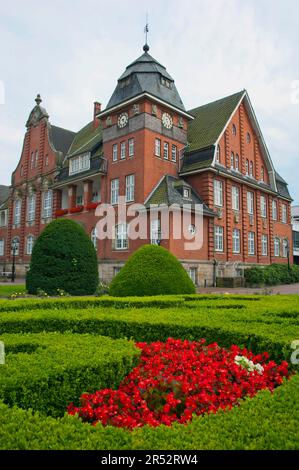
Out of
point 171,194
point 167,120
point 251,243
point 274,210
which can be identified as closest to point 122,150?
point 167,120

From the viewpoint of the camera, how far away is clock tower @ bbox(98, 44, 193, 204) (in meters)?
30.1

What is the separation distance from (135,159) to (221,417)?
93.2 ft

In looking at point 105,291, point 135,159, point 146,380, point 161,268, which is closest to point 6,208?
point 135,159

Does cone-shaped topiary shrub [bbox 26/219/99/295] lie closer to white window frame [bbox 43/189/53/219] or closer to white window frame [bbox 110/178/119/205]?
white window frame [bbox 110/178/119/205]

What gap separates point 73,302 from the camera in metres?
11.3

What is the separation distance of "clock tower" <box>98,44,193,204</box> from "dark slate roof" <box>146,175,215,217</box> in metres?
0.53

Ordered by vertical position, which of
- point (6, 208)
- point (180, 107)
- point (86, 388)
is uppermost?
point (180, 107)

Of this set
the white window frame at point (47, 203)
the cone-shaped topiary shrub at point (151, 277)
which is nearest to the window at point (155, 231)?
the cone-shaped topiary shrub at point (151, 277)

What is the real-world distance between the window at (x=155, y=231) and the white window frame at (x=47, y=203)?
1717 centimetres

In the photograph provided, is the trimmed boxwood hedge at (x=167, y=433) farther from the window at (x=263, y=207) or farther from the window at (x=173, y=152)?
the window at (x=263, y=207)

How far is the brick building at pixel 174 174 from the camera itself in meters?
30.2

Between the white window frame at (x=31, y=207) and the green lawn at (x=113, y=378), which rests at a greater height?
the white window frame at (x=31, y=207)

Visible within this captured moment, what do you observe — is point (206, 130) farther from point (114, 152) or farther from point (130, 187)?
point (130, 187)
